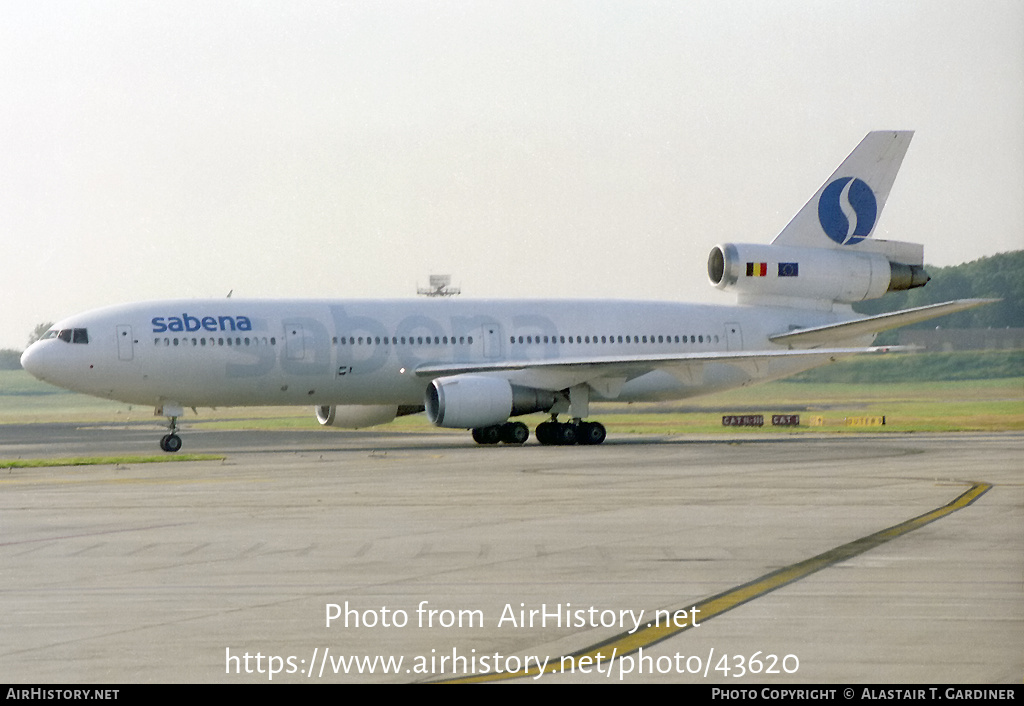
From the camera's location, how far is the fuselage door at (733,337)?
40.5 meters

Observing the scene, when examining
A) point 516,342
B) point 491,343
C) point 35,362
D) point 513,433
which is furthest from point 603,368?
point 35,362

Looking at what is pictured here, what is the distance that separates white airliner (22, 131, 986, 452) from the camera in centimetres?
3497

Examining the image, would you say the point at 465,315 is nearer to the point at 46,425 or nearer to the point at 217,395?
the point at 217,395


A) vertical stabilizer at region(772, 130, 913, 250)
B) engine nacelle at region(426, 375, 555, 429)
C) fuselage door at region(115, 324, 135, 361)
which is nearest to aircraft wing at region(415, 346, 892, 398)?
engine nacelle at region(426, 375, 555, 429)

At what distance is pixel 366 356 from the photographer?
1439 inches

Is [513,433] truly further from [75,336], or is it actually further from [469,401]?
[75,336]

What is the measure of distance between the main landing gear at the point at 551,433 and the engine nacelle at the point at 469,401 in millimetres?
1508

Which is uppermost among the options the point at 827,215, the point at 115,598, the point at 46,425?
the point at 827,215

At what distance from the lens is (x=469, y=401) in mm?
34781

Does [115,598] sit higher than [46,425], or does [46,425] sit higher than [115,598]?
[115,598]
